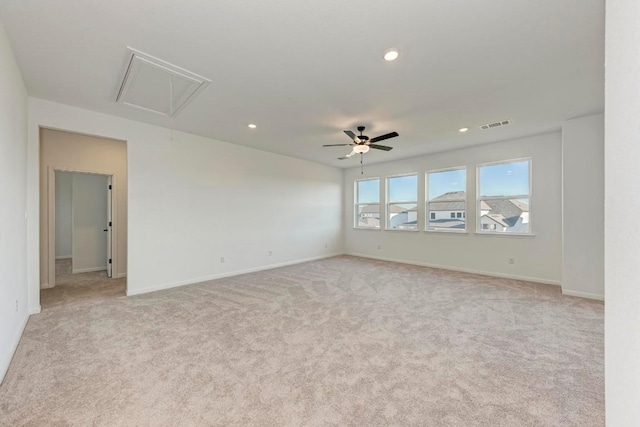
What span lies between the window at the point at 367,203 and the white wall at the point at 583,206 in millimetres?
3927

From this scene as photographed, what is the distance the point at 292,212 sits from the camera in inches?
256

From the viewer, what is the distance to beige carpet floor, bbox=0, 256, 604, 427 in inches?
66.0

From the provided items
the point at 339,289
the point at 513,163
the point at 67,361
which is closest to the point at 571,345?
the point at 339,289

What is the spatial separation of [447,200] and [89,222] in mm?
8132

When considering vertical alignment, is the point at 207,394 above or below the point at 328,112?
below

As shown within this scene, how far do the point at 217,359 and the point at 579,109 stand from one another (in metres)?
5.49

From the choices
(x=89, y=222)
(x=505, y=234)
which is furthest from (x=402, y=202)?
(x=89, y=222)

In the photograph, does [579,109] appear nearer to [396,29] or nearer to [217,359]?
[396,29]

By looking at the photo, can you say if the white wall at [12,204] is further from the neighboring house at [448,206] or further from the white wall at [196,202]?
the neighboring house at [448,206]

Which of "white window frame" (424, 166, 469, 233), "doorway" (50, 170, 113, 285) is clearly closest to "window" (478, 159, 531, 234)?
"white window frame" (424, 166, 469, 233)

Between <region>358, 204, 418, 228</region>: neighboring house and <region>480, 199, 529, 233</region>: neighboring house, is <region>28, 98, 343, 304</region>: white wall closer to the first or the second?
<region>358, 204, 418, 228</region>: neighboring house

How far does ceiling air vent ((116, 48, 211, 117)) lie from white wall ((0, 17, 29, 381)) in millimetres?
853

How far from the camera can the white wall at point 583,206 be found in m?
3.81

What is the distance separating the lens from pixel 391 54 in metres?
2.31
